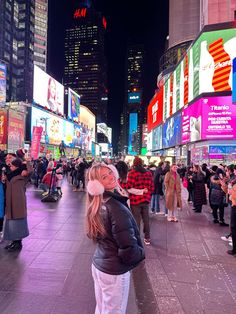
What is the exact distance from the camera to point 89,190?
2.27 m

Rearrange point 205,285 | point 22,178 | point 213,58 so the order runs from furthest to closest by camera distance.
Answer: point 213,58
point 22,178
point 205,285

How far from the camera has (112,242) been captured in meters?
2.26

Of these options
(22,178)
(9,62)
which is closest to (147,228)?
(22,178)

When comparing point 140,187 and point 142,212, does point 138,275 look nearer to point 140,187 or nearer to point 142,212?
point 142,212

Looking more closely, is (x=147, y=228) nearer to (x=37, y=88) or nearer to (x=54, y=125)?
(x=37, y=88)

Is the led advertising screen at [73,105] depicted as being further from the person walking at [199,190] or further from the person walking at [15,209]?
the person walking at [15,209]

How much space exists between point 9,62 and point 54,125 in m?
61.7

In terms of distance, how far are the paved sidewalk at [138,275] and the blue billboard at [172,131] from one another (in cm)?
3882

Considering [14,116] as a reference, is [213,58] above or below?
above

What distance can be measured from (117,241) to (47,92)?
174 ft

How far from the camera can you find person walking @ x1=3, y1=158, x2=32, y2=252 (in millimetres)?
5668

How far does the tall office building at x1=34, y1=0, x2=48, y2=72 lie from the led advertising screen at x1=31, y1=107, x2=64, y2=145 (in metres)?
70.9

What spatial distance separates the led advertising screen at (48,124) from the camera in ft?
151

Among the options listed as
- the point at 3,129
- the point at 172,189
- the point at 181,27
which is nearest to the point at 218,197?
the point at 172,189
